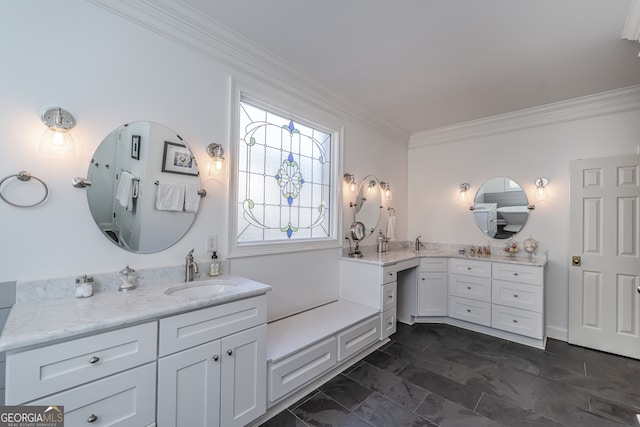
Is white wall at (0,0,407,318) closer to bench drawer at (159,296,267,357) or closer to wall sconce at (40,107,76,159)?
wall sconce at (40,107,76,159)

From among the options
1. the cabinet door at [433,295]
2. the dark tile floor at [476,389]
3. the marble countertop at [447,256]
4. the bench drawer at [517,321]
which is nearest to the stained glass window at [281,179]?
the marble countertop at [447,256]

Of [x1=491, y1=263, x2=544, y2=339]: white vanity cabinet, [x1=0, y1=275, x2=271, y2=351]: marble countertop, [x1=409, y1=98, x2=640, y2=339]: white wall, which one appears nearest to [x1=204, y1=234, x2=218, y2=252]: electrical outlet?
[x1=0, y1=275, x2=271, y2=351]: marble countertop

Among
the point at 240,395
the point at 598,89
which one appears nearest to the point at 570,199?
the point at 598,89

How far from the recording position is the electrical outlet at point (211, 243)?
82.2 inches

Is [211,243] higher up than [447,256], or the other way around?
[211,243]

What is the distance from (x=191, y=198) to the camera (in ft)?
6.57

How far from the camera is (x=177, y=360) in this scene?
1.40 metres

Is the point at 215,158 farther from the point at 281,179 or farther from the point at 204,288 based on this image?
the point at 204,288

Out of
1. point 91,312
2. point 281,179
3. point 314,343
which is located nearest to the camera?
point 91,312

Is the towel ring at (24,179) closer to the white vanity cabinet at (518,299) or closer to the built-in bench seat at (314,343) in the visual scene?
the built-in bench seat at (314,343)

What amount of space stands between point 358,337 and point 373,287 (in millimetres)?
563

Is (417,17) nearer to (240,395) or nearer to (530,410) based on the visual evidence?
(240,395)

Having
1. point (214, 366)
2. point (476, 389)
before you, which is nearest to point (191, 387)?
point (214, 366)

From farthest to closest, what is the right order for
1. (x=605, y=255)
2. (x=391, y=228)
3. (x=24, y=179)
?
1. (x=391, y=228)
2. (x=605, y=255)
3. (x=24, y=179)
